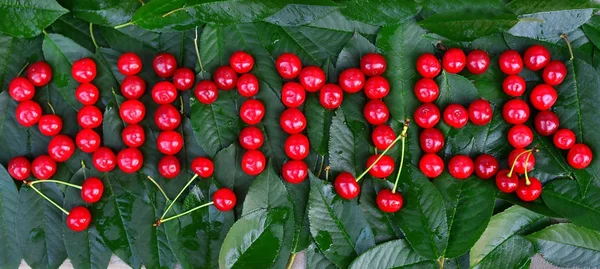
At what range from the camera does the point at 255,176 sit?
0.95 metres

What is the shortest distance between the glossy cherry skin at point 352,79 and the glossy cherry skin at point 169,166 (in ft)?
1.17

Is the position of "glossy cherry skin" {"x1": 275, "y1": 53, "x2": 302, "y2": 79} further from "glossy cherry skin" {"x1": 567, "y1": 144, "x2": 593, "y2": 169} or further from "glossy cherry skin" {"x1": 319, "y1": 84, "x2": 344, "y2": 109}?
"glossy cherry skin" {"x1": 567, "y1": 144, "x2": 593, "y2": 169}

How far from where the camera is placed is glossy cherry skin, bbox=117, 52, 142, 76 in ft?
3.03

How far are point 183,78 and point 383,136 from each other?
40 cm

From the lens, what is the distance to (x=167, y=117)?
92 centimetres

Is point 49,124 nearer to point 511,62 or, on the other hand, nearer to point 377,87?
point 377,87

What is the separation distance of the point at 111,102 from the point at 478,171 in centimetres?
73

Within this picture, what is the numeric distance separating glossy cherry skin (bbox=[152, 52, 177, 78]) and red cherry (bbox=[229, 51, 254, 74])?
0.38ft

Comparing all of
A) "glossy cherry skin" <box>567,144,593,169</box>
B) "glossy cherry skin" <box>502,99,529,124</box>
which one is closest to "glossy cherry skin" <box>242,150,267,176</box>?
"glossy cherry skin" <box>502,99,529,124</box>

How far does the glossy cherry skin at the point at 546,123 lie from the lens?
93 cm

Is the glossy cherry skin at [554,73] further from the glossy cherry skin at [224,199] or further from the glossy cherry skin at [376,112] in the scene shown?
the glossy cherry skin at [224,199]

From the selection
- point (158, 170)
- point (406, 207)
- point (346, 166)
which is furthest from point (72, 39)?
point (406, 207)

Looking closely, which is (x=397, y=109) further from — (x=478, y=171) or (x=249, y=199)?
(x=249, y=199)

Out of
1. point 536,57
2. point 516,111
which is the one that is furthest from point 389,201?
point 536,57
